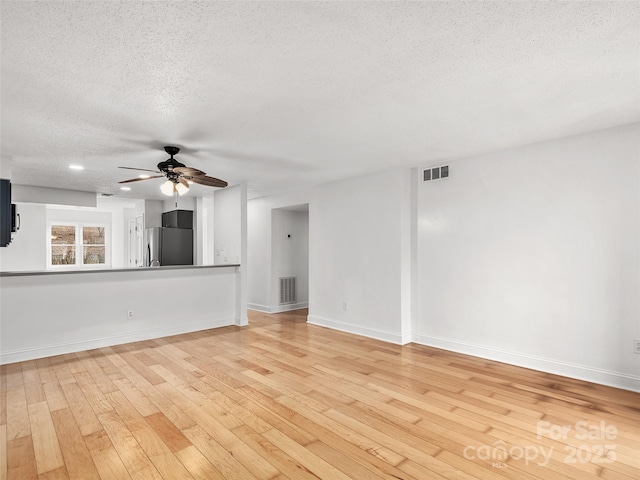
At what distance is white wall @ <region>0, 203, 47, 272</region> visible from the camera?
6.79 meters

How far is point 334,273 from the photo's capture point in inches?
225

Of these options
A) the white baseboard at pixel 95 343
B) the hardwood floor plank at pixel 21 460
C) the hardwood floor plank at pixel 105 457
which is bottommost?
the hardwood floor plank at pixel 105 457

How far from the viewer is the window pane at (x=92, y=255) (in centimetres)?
964

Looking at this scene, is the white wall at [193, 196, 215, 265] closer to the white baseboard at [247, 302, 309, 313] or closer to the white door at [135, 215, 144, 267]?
the white door at [135, 215, 144, 267]

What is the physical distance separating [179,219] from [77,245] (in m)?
4.17

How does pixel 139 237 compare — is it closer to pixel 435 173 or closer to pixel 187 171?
pixel 187 171

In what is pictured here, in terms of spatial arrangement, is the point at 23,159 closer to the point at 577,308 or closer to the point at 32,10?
the point at 32,10

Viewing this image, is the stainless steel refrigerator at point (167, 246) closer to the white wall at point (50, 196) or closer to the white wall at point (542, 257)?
the white wall at point (50, 196)

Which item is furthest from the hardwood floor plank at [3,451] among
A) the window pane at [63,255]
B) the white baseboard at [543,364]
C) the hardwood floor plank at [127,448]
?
the window pane at [63,255]

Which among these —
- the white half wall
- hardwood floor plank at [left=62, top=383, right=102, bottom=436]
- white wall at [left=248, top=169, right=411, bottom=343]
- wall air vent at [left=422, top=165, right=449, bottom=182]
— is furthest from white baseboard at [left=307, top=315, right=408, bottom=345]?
hardwood floor plank at [left=62, top=383, right=102, bottom=436]

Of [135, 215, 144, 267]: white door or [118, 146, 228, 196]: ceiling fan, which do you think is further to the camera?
[135, 215, 144, 267]: white door

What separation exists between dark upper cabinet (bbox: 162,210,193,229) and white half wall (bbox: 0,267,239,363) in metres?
2.26

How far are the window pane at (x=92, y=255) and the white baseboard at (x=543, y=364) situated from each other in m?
9.21

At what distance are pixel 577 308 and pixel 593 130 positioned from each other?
67.9 inches
